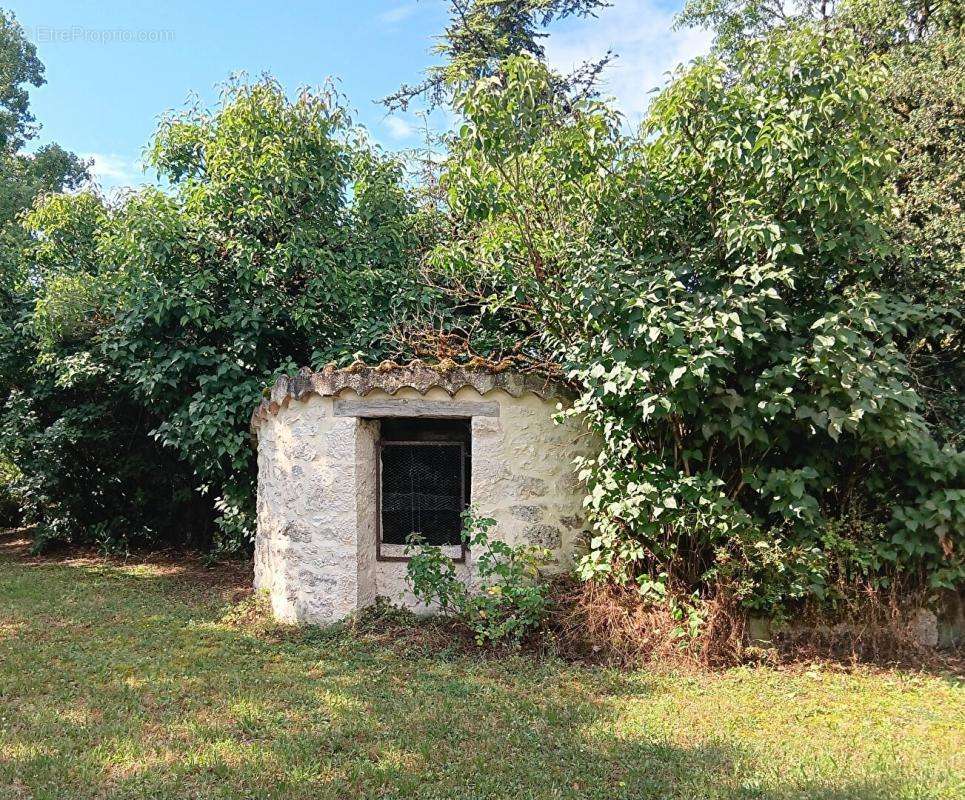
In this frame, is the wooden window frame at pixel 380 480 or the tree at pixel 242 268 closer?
the wooden window frame at pixel 380 480

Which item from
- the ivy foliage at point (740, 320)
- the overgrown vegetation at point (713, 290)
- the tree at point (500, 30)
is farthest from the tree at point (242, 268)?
the tree at point (500, 30)

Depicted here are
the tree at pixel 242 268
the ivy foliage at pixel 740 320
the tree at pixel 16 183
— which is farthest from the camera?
the tree at pixel 16 183

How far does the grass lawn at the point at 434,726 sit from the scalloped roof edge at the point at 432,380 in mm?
1929

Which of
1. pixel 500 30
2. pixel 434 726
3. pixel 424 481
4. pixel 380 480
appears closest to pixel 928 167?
pixel 424 481

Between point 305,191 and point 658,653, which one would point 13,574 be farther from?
point 658,653

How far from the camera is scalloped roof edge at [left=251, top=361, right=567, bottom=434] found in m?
5.34

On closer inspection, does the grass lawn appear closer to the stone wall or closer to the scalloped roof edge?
the stone wall

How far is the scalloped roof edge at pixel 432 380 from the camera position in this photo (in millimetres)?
5336

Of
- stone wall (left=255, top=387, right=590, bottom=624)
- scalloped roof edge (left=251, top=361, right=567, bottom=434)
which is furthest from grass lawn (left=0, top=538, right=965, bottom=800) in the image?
scalloped roof edge (left=251, top=361, right=567, bottom=434)

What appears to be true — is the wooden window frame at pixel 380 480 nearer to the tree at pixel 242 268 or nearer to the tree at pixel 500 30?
the tree at pixel 242 268

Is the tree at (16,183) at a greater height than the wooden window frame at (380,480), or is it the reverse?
the tree at (16,183)

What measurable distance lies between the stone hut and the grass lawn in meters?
0.57

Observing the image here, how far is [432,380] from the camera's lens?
17.5ft

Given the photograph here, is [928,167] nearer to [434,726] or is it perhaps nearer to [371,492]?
[371,492]
